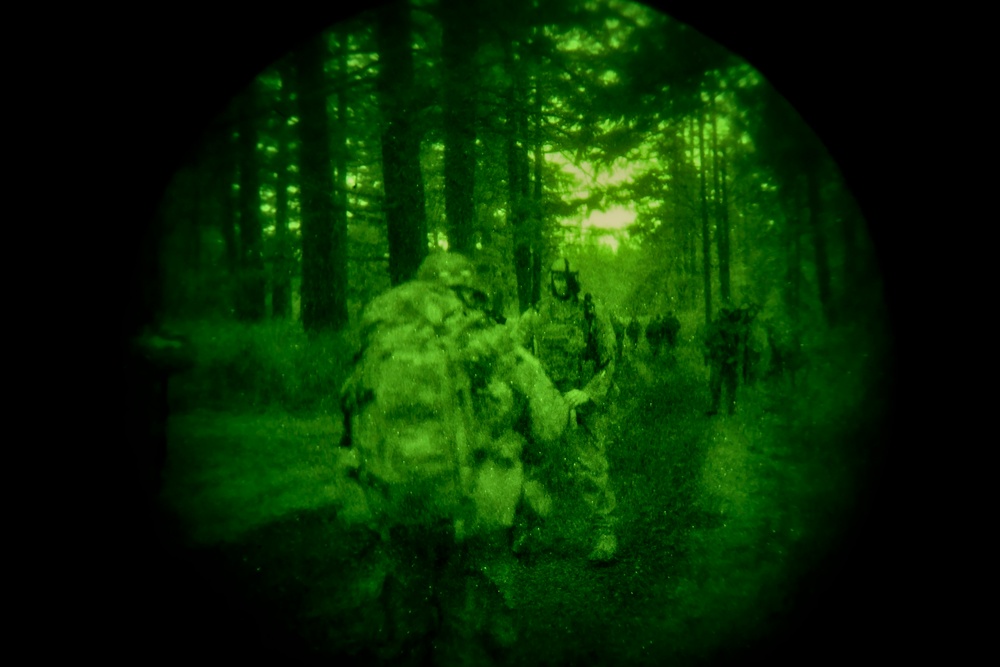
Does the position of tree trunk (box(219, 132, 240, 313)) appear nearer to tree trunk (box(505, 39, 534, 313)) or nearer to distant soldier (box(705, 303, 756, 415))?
tree trunk (box(505, 39, 534, 313))

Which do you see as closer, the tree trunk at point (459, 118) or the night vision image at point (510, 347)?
the night vision image at point (510, 347)

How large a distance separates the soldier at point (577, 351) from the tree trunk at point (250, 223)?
3.98ft

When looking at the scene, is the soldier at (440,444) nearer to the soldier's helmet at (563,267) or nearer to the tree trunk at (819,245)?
the soldier's helmet at (563,267)

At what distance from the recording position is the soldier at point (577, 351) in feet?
6.21

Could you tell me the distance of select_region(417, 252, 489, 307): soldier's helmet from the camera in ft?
6.32

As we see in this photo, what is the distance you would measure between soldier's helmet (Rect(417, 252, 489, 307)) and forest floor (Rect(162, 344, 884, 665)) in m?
0.78

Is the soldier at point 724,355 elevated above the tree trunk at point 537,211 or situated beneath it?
situated beneath

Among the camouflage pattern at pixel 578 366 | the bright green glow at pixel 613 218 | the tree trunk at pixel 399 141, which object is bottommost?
the camouflage pattern at pixel 578 366

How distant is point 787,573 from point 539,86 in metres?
2.54

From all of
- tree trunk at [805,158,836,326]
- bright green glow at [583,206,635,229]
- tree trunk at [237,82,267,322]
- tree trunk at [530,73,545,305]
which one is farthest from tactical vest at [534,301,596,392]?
tree trunk at [237,82,267,322]

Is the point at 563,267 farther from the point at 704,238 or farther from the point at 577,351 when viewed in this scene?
the point at 704,238

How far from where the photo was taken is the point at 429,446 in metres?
1.86

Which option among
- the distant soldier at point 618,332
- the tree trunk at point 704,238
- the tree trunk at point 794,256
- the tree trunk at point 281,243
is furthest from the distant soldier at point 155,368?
the tree trunk at point 794,256

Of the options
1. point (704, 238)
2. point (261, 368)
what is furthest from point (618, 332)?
point (261, 368)
